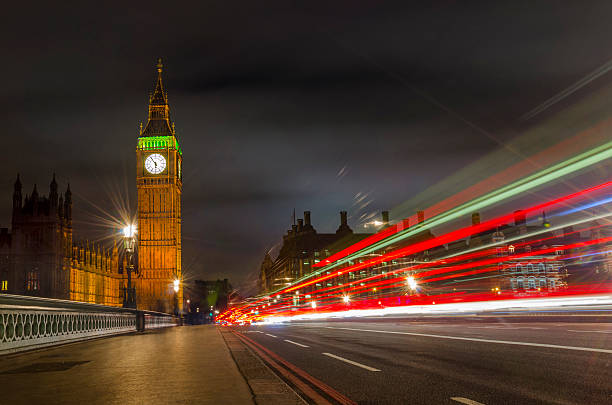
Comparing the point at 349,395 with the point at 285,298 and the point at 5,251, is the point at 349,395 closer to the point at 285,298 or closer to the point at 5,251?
the point at 5,251

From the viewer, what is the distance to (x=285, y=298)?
136500 mm

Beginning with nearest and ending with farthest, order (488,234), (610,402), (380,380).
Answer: (610,402)
(380,380)
(488,234)

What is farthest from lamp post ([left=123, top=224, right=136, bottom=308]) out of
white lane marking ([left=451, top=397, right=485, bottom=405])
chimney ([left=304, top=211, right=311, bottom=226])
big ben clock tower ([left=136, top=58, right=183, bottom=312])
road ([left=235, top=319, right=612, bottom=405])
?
chimney ([left=304, top=211, right=311, bottom=226])

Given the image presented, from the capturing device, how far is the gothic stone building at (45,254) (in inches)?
2795

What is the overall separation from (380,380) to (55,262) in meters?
73.7

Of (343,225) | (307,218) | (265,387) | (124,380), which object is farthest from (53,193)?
(307,218)

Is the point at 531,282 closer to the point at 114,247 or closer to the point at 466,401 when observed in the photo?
the point at 114,247

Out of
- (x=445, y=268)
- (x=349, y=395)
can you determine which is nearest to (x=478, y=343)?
(x=349, y=395)

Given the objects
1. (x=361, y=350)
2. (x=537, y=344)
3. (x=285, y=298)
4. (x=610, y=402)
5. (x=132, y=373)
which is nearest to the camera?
(x=610, y=402)

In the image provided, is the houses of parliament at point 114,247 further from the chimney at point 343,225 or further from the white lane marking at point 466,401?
the white lane marking at point 466,401

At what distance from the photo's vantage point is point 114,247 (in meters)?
104

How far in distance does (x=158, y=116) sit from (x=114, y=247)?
44194mm

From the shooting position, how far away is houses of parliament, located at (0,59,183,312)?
236 ft

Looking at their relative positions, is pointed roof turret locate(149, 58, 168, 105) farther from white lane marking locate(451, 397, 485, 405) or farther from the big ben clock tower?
white lane marking locate(451, 397, 485, 405)
